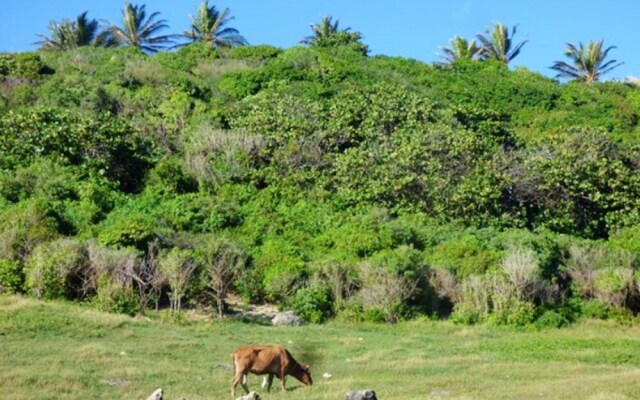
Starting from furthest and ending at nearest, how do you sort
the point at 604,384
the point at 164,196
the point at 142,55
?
the point at 142,55, the point at 164,196, the point at 604,384

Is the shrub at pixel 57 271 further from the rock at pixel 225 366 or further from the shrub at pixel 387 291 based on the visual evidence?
the rock at pixel 225 366

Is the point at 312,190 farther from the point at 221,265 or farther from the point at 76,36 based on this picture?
the point at 76,36

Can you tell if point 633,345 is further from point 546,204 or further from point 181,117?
point 181,117

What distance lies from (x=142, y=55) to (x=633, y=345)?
137 feet

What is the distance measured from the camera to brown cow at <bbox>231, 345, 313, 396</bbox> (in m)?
15.5

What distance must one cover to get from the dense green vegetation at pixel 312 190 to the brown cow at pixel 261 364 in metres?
11.6

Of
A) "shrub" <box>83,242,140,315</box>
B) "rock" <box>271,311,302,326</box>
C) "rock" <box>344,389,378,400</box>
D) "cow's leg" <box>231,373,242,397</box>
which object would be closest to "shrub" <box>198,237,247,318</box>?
"rock" <box>271,311,302,326</box>

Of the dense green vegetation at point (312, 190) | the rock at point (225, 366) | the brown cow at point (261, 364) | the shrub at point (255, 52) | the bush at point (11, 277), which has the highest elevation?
the shrub at point (255, 52)

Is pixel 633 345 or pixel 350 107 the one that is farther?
pixel 350 107

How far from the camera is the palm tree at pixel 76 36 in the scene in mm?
→ 65688

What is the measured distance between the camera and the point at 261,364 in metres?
15.7

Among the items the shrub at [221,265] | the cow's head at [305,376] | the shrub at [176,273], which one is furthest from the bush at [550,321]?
the cow's head at [305,376]

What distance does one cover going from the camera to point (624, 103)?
59094 mm

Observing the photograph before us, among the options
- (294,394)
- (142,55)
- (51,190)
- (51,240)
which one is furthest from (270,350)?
(142,55)
